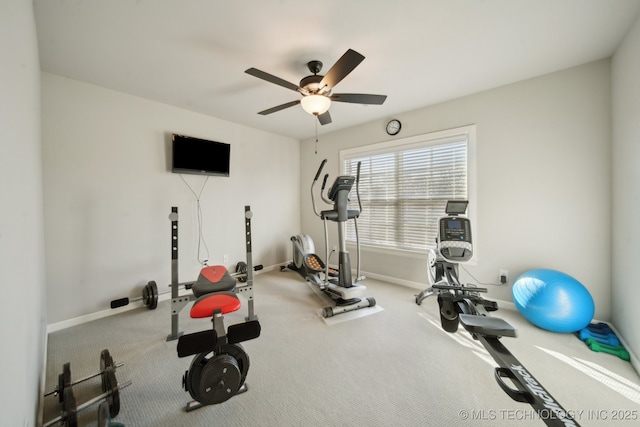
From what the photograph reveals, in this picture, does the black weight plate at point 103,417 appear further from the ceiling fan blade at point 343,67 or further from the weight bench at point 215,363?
the ceiling fan blade at point 343,67

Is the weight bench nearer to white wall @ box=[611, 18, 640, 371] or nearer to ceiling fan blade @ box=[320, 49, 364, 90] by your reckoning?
ceiling fan blade @ box=[320, 49, 364, 90]

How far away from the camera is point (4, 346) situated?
0.77m

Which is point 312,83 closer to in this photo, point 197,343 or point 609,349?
point 197,343

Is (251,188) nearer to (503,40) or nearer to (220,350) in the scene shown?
(220,350)

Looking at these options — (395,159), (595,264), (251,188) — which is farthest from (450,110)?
(251,188)

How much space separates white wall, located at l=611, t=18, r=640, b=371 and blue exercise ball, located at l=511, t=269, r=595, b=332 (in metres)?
0.26

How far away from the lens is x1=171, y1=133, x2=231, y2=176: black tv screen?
3277 mm

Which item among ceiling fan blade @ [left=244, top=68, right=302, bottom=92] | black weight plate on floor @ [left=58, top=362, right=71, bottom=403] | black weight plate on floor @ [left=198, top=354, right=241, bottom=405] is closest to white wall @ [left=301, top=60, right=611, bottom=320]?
ceiling fan blade @ [left=244, top=68, right=302, bottom=92]

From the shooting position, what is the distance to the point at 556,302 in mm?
2209

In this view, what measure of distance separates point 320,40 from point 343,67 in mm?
432

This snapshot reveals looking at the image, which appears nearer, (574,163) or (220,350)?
(220,350)

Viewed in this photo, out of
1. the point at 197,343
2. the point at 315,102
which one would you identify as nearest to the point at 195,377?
the point at 197,343

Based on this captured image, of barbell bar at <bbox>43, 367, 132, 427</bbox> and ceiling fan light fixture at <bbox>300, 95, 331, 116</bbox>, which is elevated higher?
ceiling fan light fixture at <bbox>300, 95, 331, 116</bbox>

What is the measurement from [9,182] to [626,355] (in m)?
4.12
